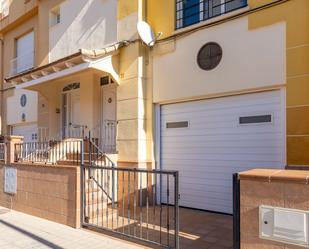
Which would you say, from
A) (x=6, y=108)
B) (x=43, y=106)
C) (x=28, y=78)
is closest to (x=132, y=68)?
(x=28, y=78)

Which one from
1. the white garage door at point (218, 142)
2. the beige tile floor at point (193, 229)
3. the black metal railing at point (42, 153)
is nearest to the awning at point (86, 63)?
the white garage door at point (218, 142)

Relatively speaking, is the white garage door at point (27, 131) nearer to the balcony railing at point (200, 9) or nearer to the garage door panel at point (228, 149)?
the garage door panel at point (228, 149)

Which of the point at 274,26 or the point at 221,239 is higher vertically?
the point at 274,26

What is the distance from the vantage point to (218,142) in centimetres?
675

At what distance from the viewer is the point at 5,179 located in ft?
25.7

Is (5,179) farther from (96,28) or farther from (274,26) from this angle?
(274,26)

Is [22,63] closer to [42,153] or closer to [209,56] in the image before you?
[42,153]

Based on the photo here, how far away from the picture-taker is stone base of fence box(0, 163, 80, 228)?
230 inches

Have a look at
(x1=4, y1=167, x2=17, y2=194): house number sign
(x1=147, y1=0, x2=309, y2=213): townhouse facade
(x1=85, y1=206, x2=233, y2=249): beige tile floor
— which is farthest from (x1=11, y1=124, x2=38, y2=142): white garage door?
(x1=85, y1=206, x2=233, y2=249): beige tile floor

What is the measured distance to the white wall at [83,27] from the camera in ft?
28.5

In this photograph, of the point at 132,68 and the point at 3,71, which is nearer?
the point at 132,68

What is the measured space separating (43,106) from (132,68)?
17.4ft

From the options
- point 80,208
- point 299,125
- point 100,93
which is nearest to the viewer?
point 299,125

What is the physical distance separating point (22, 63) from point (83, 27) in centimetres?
525
